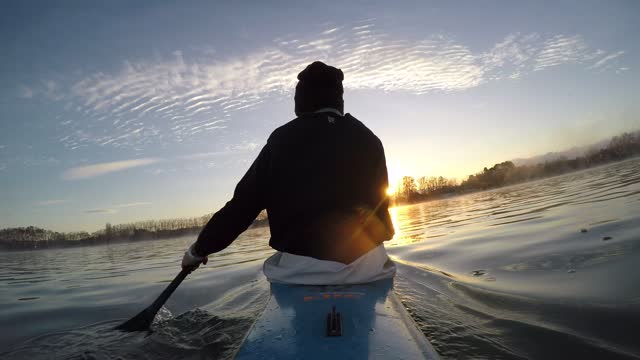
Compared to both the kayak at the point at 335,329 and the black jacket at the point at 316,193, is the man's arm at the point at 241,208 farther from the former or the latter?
the kayak at the point at 335,329

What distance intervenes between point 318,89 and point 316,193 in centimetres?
102

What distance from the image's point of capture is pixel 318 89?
9.86 ft

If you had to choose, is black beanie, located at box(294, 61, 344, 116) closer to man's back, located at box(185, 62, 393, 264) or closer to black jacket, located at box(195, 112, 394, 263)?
man's back, located at box(185, 62, 393, 264)

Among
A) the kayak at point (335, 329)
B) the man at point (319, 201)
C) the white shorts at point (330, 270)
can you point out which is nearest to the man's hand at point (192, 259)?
the man at point (319, 201)

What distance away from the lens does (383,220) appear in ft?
9.44

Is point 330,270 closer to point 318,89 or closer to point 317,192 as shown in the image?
point 317,192

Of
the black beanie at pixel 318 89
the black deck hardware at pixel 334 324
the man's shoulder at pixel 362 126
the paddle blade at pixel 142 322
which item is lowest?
the paddle blade at pixel 142 322

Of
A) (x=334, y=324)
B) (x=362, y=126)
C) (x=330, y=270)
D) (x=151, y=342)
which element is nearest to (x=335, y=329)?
(x=334, y=324)

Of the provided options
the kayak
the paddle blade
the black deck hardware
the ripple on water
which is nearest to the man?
the kayak

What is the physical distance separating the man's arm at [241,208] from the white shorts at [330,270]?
1.55 ft

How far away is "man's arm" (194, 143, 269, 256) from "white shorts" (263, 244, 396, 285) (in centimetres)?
47

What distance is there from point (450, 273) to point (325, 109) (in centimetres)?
345

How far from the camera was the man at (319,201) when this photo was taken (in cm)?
249

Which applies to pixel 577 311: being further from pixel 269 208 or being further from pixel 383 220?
pixel 269 208
